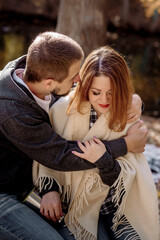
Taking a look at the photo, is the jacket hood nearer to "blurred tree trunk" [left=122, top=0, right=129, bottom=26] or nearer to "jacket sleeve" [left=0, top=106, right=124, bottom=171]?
"jacket sleeve" [left=0, top=106, right=124, bottom=171]

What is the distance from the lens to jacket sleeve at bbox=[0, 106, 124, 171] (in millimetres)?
1903

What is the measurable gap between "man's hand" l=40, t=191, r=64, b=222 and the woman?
100mm

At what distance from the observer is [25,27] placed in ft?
44.2

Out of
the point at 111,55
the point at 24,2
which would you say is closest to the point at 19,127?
the point at 111,55

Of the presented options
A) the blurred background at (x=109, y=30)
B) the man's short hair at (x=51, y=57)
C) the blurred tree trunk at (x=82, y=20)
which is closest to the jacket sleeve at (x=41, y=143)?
the man's short hair at (x=51, y=57)

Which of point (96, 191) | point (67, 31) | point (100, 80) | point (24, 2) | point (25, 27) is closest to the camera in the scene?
point (100, 80)

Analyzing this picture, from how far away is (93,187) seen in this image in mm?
2191

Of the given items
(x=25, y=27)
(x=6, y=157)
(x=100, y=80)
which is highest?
(x=100, y=80)

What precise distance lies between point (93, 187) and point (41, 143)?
49 centimetres

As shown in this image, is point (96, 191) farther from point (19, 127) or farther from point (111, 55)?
point (111, 55)

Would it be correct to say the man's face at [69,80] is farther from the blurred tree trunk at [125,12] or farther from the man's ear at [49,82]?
the blurred tree trunk at [125,12]

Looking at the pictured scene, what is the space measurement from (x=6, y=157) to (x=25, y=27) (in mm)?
12220

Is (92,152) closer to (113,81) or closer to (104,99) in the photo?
(104,99)

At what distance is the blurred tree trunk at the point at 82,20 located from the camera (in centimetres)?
442
